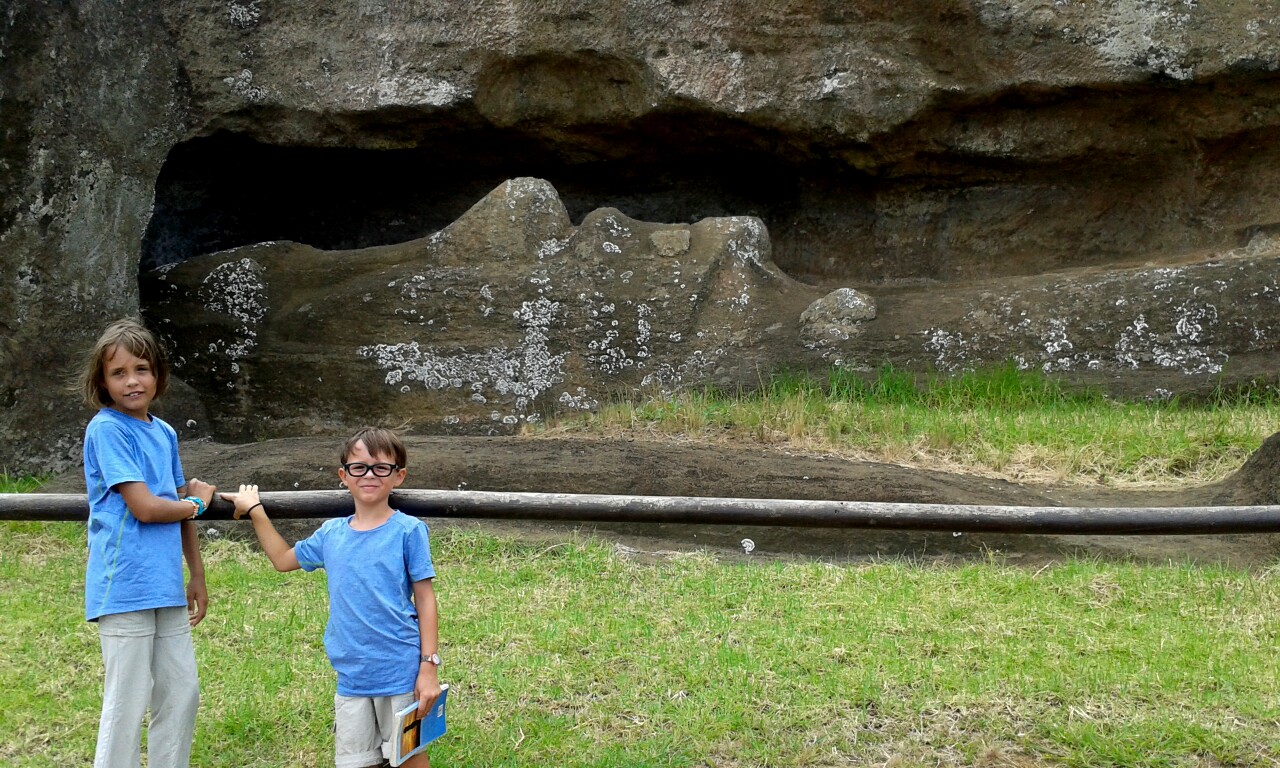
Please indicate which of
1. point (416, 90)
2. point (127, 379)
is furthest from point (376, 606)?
point (416, 90)

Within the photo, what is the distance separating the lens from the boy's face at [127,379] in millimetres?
3160

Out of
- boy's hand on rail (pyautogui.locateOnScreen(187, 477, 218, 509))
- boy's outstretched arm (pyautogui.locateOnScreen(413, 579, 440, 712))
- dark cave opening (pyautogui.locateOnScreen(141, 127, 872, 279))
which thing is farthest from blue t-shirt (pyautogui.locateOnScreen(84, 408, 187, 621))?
dark cave opening (pyautogui.locateOnScreen(141, 127, 872, 279))

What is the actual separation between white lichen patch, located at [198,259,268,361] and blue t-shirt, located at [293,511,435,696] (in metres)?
6.11

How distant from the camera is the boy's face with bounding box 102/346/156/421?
316 cm

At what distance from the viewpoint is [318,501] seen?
3518 millimetres

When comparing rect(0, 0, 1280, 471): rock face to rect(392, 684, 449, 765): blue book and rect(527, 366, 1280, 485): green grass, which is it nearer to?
rect(527, 366, 1280, 485): green grass

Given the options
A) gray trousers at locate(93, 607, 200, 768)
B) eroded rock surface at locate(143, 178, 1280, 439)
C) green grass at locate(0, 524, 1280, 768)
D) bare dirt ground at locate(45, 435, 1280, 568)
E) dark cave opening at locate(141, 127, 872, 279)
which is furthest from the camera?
dark cave opening at locate(141, 127, 872, 279)

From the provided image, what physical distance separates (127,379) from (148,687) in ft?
2.48

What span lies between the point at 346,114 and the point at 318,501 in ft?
21.3

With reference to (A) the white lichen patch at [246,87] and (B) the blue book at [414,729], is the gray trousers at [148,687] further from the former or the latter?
(A) the white lichen patch at [246,87]

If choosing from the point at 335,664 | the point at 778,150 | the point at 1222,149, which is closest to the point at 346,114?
the point at 778,150

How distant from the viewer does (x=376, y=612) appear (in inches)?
123

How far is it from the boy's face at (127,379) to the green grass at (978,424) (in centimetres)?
466

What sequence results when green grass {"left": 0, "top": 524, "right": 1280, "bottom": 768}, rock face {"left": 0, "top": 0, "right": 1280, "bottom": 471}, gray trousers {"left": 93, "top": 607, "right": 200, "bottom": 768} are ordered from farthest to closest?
rock face {"left": 0, "top": 0, "right": 1280, "bottom": 471}, green grass {"left": 0, "top": 524, "right": 1280, "bottom": 768}, gray trousers {"left": 93, "top": 607, "right": 200, "bottom": 768}
